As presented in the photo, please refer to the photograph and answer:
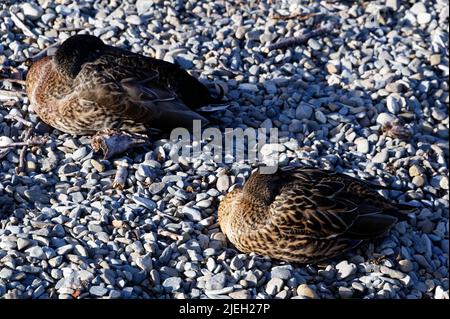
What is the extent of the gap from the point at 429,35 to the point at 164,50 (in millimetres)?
2922

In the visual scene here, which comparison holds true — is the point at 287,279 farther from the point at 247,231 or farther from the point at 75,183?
the point at 75,183

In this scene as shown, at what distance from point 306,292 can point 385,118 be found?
8.03 feet

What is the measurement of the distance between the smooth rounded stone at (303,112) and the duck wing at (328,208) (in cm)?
131

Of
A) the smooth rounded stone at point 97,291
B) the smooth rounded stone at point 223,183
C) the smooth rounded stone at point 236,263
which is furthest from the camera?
the smooth rounded stone at point 223,183

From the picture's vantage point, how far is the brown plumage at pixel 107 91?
7.32 m

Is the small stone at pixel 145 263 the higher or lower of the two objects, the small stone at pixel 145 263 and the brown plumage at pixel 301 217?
the lower

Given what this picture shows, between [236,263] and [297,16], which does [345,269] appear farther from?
[297,16]

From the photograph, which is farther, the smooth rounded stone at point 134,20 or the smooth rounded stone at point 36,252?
the smooth rounded stone at point 134,20

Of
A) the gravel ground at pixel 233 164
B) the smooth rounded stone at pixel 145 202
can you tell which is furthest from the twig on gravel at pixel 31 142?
the smooth rounded stone at pixel 145 202

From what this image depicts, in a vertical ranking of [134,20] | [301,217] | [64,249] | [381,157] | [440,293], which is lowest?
[440,293]

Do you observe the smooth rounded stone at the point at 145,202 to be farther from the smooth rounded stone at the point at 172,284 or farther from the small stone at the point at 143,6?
the small stone at the point at 143,6

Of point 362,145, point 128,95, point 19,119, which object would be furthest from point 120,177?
point 362,145

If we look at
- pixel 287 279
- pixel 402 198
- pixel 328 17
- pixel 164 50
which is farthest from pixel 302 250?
pixel 328 17

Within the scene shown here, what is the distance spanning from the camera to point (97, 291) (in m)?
5.82
